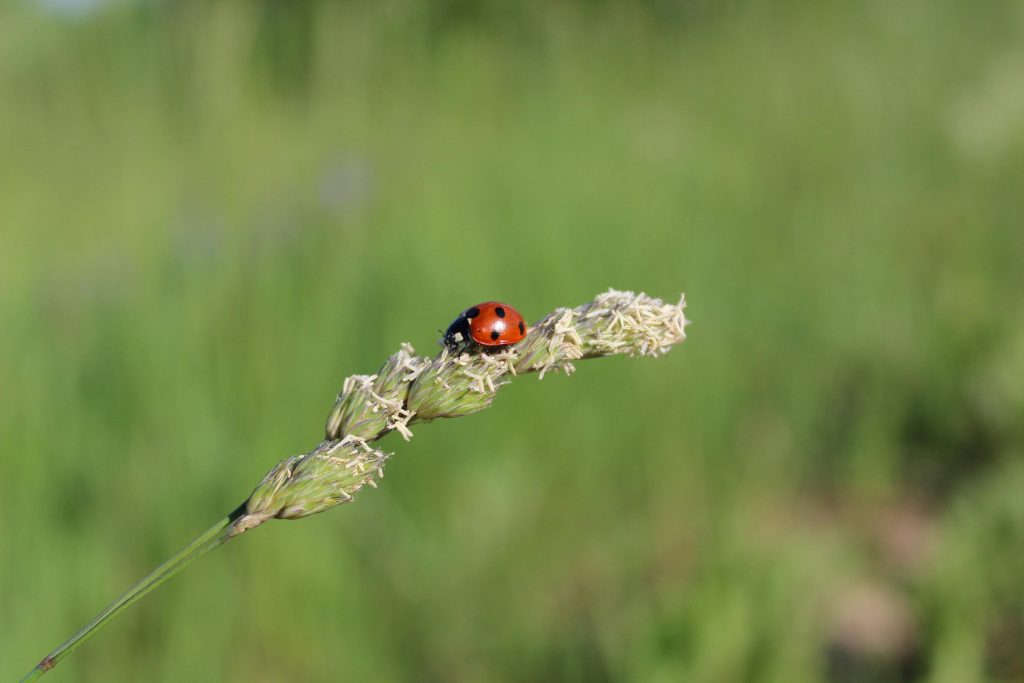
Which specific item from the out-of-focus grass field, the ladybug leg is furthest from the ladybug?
the out-of-focus grass field

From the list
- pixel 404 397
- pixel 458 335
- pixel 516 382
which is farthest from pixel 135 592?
pixel 516 382

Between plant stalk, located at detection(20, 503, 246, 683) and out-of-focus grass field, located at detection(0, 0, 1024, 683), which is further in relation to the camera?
out-of-focus grass field, located at detection(0, 0, 1024, 683)

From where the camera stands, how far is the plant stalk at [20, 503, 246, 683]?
18.3 inches

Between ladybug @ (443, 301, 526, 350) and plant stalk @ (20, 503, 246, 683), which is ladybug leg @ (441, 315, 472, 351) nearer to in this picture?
ladybug @ (443, 301, 526, 350)

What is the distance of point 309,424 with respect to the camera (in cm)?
267

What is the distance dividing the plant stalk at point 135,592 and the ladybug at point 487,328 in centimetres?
31

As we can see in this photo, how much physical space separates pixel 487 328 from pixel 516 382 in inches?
89.6

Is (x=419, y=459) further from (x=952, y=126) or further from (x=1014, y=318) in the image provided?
(x=952, y=126)

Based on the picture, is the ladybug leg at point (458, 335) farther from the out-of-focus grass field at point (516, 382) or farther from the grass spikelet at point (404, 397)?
the out-of-focus grass field at point (516, 382)

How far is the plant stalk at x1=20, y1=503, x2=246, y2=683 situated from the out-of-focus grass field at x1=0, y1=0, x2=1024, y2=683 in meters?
1.69

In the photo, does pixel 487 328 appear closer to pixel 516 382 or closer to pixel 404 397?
pixel 404 397

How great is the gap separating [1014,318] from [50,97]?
3470 millimetres

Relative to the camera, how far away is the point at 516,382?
309 cm

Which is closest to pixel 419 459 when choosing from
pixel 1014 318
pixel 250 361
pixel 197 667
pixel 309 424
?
pixel 309 424
